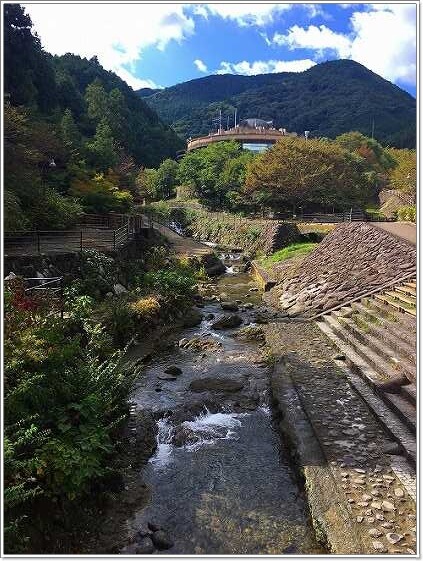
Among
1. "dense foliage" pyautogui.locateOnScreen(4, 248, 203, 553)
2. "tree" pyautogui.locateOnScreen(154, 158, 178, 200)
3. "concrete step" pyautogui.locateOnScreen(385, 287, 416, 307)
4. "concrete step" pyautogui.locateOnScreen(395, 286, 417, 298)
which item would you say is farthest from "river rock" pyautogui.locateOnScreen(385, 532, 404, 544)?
"tree" pyautogui.locateOnScreen(154, 158, 178, 200)

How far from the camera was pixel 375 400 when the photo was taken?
29.2ft

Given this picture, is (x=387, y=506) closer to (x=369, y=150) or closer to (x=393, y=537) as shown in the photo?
(x=393, y=537)

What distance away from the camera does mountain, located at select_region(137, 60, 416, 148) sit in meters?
108

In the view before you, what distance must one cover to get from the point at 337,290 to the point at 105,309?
30.2 feet

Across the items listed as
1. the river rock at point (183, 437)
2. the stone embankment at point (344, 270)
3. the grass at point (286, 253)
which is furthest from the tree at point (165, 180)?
the river rock at point (183, 437)

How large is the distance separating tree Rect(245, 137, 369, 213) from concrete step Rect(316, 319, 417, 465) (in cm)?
2927

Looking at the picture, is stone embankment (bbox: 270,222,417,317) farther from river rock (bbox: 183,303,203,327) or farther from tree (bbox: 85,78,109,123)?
tree (bbox: 85,78,109,123)

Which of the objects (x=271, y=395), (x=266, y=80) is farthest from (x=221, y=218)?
(x=266, y=80)

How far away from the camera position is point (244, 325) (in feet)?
54.3

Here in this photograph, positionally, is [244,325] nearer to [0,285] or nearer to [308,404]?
[308,404]

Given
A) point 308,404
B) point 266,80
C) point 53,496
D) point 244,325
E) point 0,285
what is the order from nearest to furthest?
point 0,285 < point 53,496 < point 308,404 < point 244,325 < point 266,80

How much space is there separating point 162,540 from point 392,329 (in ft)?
25.9

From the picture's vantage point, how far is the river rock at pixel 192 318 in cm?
1625

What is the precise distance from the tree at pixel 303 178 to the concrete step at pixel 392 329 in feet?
89.3
